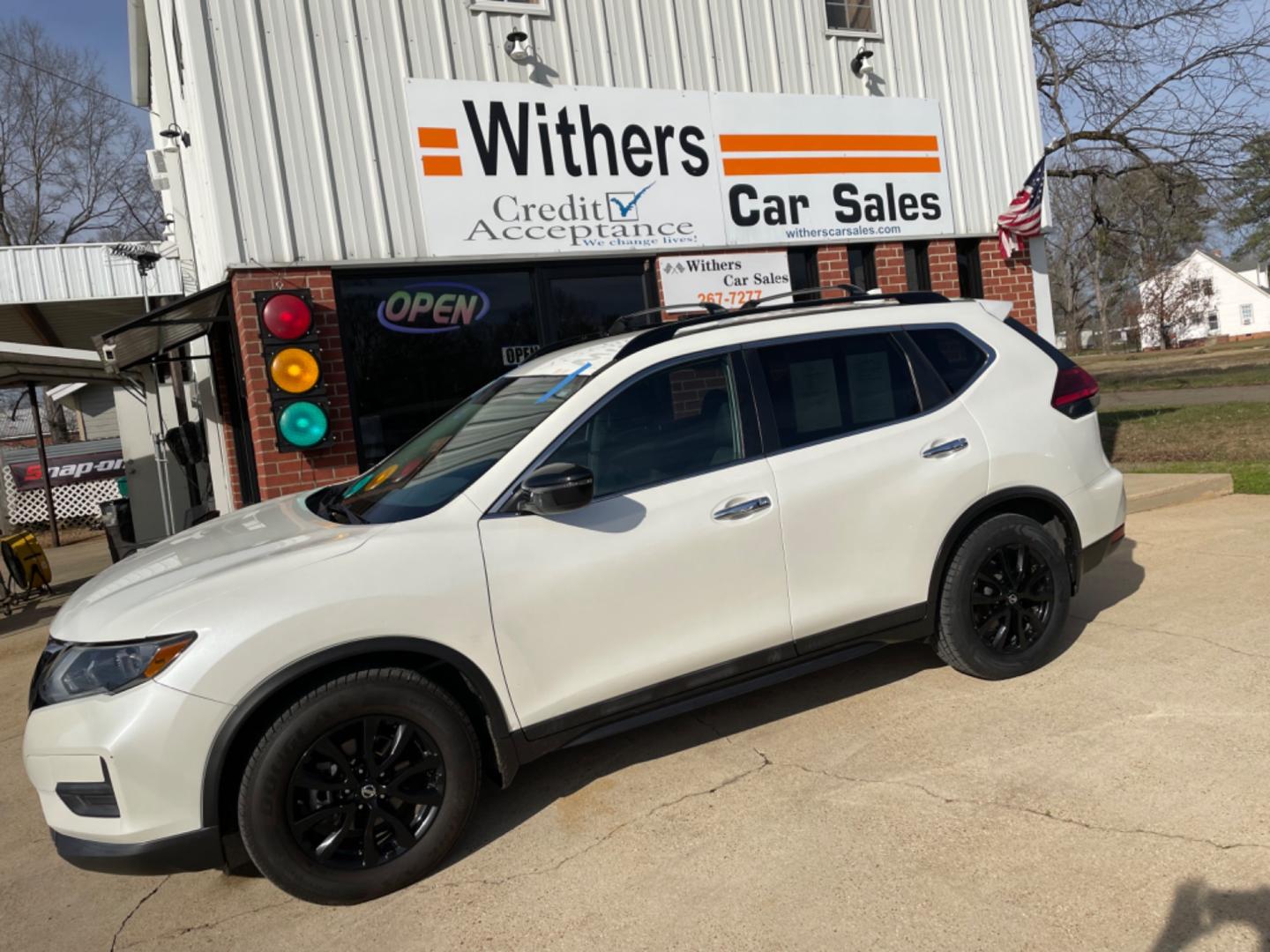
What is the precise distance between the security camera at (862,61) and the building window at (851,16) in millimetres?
182

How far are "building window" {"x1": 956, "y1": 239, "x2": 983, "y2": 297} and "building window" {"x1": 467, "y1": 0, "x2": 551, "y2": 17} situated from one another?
478 centimetres

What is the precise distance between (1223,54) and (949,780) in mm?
16592

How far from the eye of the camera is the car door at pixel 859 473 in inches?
158

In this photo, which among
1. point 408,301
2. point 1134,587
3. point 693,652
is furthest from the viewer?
point 408,301

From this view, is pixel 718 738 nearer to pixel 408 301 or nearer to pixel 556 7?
pixel 408 301

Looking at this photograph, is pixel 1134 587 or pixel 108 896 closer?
pixel 108 896

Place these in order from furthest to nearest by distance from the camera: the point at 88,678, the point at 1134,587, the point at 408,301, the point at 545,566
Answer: the point at 408,301
the point at 1134,587
the point at 545,566
the point at 88,678

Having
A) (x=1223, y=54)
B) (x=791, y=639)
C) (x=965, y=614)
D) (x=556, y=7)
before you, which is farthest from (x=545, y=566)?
(x=1223, y=54)

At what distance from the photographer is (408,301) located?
25.5ft

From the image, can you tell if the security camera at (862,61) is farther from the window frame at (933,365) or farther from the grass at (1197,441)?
the window frame at (933,365)

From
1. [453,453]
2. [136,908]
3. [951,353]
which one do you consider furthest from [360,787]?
[951,353]

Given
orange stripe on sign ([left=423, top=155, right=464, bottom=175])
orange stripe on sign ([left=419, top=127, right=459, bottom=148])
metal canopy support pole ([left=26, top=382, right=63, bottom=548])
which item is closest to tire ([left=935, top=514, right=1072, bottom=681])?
orange stripe on sign ([left=423, top=155, right=464, bottom=175])

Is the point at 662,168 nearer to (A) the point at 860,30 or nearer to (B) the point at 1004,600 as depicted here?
(A) the point at 860,30

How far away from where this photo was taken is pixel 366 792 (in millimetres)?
3229
